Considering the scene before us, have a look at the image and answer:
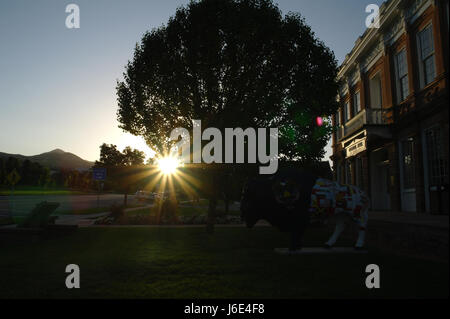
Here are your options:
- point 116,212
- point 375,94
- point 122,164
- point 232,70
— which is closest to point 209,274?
point 232,70

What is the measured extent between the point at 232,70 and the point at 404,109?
8868mm

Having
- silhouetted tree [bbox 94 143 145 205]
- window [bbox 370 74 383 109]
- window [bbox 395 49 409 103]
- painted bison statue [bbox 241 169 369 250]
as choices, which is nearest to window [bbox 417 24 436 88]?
window [bbox 395 49 409 103]

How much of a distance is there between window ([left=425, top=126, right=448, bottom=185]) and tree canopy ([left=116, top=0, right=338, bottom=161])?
4.62 metres

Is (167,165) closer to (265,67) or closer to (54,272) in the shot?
(265,67)

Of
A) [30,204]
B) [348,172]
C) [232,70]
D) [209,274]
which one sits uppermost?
[232,70]

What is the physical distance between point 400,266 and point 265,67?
9123 millimetres

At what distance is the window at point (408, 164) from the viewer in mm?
14898

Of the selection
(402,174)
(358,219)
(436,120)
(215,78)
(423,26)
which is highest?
(423,26)

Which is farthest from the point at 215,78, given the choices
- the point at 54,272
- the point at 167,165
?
the point at 54,272

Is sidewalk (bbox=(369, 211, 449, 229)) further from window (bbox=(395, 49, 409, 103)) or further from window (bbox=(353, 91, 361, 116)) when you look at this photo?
window (bbox=(353, 91, 361, 116))

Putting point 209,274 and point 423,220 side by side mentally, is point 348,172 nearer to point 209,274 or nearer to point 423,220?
point 423,220

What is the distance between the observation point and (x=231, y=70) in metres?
12.5

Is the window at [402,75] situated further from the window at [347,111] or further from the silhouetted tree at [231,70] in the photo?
the window at [347,111]

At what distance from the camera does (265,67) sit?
503 inches
